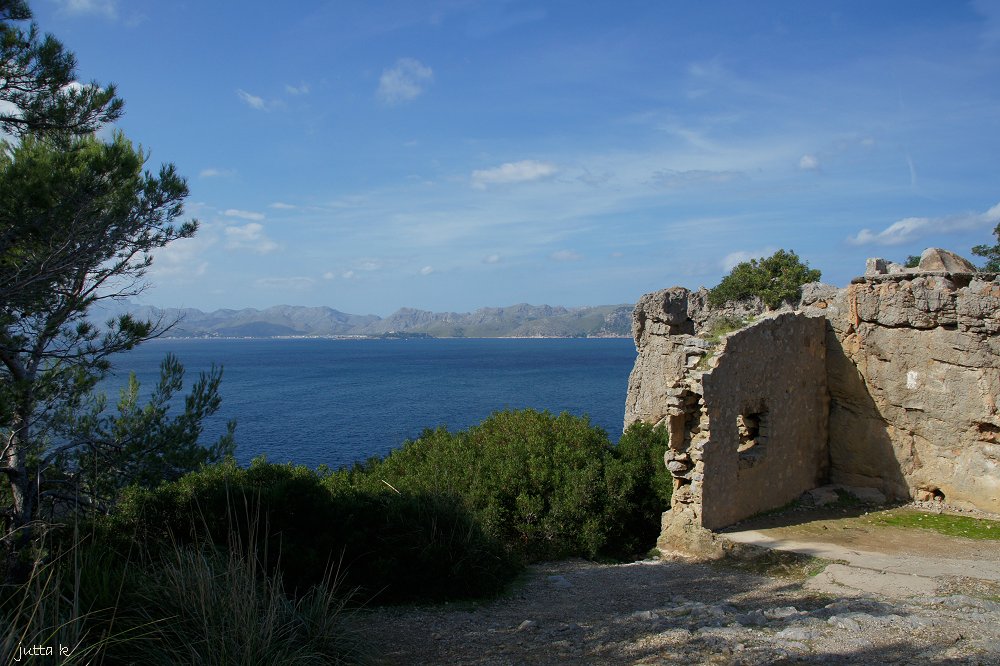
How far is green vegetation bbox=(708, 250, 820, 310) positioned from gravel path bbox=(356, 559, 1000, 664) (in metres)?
22.2

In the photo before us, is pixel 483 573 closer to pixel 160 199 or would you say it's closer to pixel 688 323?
pixel 160 199

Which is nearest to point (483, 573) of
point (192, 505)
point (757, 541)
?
point (192, 505)

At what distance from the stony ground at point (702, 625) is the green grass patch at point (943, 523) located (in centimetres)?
246

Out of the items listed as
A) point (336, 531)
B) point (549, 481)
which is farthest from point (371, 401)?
point (336, 531)

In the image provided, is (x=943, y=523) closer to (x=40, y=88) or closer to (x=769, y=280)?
(x=40, y=88)

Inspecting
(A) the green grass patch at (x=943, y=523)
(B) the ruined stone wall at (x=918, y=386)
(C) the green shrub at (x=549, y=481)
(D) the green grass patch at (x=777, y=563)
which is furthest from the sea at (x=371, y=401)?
(A) the green grass patch at (x=943, y=523)

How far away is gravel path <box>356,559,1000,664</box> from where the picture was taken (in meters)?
6.09

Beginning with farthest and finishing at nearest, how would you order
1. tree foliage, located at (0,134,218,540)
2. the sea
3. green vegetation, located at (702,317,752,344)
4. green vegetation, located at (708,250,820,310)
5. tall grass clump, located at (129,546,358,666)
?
the sea < green vegetation, located at (708,250,820,310) < green vegetation, located at (702,317,752,344) < tree foliage, located at (0,134,218,540) < tall grass clump, located at (129,546,358,666)

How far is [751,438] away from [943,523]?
3.46 meters

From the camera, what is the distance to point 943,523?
39.3 ft

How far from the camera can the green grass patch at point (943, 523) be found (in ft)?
37.5

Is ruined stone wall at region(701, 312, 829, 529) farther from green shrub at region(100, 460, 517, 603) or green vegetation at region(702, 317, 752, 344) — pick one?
green shrub at region(100, 460, 517, 603)

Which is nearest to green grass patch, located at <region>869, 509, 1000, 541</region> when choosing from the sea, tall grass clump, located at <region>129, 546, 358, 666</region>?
the sea

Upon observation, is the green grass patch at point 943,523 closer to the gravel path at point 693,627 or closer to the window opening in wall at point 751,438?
the window opening in wall at point 751,438
